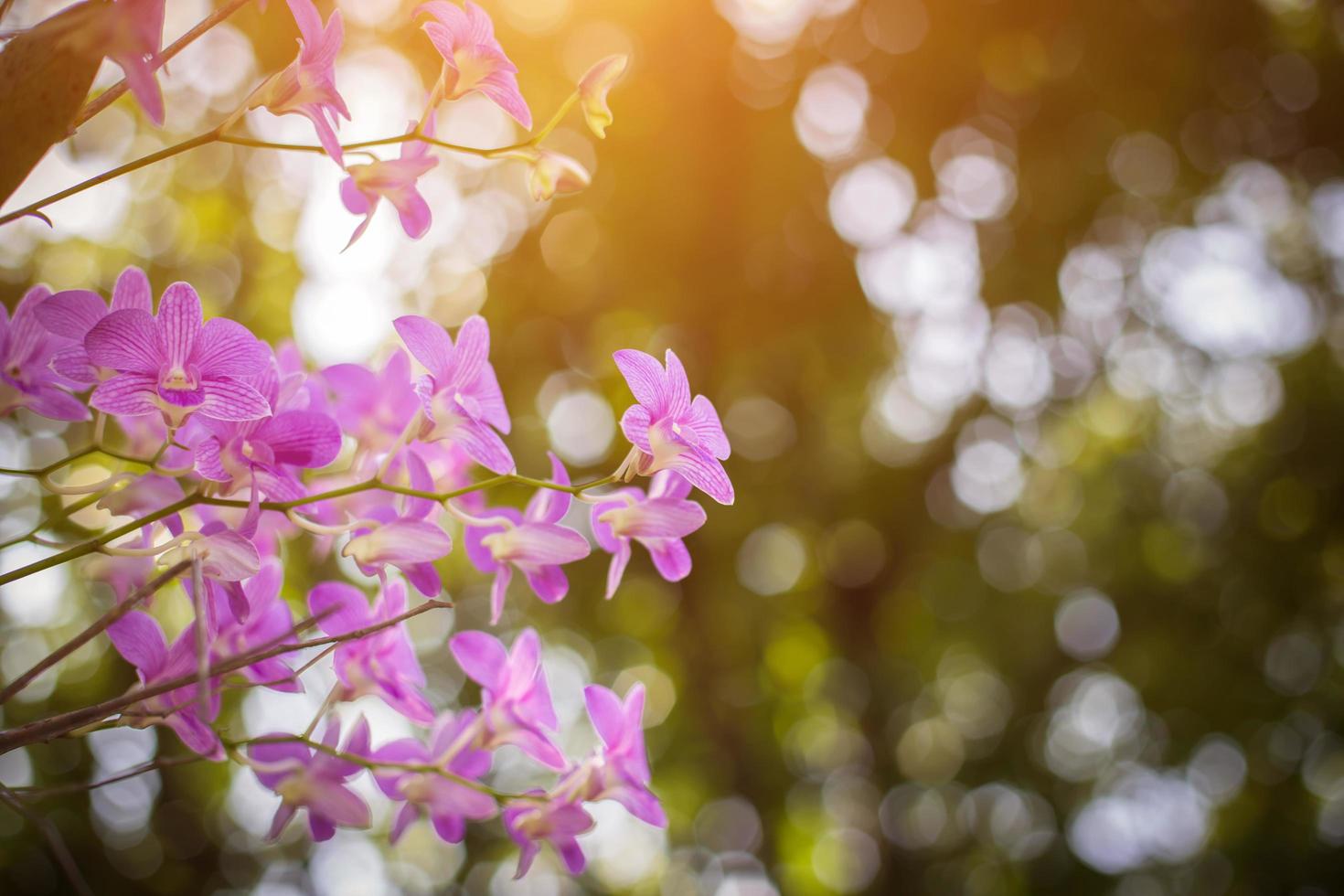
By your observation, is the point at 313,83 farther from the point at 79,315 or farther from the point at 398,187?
the point at 79,315

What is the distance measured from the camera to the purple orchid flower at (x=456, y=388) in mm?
529

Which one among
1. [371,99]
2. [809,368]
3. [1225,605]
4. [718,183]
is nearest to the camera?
[371,99]

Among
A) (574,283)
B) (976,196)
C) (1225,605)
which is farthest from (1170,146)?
(574,283)

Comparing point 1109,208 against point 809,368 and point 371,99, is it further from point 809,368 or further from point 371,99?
point 371,99

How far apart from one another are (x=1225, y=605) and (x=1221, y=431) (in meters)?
0.95

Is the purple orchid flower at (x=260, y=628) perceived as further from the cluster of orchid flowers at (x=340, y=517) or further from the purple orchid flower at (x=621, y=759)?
the purple orchid flower at (x=621, y=759)

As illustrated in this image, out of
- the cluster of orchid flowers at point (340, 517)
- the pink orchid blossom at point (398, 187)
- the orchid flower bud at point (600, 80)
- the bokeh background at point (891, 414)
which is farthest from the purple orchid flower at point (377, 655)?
the bokeh background at point (891, 414)

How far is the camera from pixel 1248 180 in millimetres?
4742

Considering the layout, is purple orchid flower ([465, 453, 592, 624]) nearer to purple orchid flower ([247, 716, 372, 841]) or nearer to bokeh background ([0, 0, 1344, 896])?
purple orchid flower ([247, 716, 372, 841])

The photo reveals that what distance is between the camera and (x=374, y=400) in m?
0.64

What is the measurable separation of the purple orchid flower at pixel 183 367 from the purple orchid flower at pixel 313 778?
216 millimetres

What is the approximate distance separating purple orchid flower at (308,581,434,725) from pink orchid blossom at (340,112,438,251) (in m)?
0.22

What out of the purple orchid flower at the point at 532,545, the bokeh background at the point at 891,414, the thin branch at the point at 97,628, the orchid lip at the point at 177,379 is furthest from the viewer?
the bokeh background at the point at 891,414

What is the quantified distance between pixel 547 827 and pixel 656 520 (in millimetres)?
203
